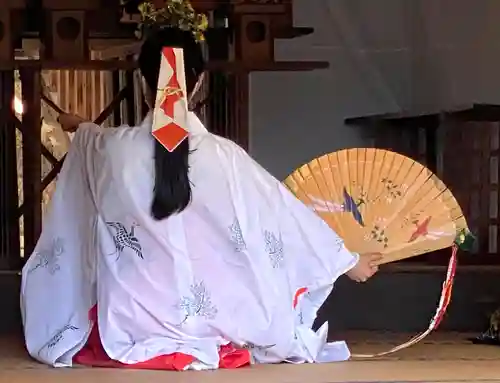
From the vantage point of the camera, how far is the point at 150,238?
100 inches

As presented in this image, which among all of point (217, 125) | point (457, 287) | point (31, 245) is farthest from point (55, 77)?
point (457, 287)

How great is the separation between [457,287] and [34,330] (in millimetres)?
1676

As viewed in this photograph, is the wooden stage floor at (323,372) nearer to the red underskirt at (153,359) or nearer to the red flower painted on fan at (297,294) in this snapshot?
the red underskirt at (153,359)

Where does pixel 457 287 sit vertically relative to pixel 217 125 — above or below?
below

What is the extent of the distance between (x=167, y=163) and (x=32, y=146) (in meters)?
1.01

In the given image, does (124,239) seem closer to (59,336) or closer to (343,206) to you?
(59,336)

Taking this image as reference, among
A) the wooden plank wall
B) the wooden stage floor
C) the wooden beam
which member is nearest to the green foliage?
the wooden beam

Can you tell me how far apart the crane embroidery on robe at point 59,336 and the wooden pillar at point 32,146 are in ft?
2.79

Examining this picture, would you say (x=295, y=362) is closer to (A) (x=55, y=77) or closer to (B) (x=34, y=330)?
(B) (x=34, y=330)

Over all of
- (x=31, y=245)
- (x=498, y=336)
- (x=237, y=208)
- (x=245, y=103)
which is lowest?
(x=498, y=336)

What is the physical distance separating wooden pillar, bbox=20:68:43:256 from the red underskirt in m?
0.88

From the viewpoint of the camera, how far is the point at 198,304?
2564 millimetres

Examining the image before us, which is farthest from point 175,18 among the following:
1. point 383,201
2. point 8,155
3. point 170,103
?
point 8,155

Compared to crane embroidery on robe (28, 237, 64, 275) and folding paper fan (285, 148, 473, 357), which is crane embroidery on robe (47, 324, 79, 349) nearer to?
→ crane embroidery on robe (28, 237, 64, 275)
